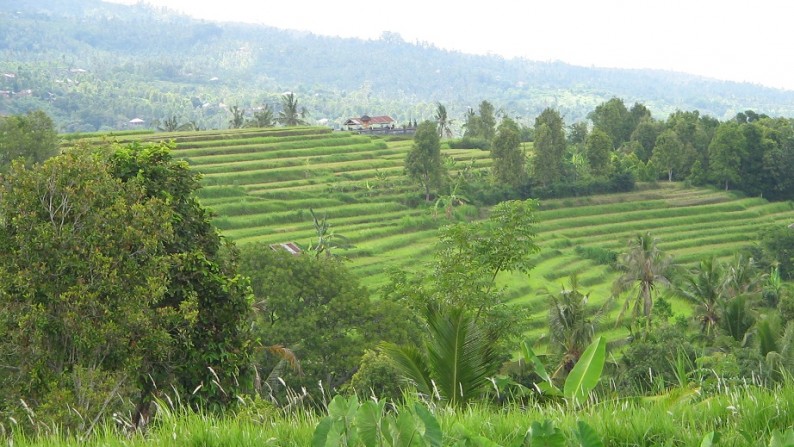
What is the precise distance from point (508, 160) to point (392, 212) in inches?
388

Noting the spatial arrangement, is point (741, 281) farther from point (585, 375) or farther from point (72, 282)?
point (585, 375)

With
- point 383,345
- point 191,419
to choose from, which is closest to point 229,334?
point 383,345

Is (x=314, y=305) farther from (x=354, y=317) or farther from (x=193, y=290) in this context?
(x=193, y=290)

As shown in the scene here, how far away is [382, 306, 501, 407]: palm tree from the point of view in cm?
661

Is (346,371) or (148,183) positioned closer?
(148,183)

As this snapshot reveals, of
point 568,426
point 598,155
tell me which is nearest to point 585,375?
point 568,426

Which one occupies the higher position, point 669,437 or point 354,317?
point 669,437

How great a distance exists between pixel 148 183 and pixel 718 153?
205 feet

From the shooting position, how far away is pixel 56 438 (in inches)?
193

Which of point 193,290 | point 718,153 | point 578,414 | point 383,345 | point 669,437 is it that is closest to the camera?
point 669,437

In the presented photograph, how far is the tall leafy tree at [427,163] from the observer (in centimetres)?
6197

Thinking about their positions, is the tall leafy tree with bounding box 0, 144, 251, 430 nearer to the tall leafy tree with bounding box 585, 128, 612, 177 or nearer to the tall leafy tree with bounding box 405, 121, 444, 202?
the tall leafy tree with bounding box 405, 121, 444, 202

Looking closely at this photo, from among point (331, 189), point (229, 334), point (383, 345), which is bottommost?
point (331, 189)

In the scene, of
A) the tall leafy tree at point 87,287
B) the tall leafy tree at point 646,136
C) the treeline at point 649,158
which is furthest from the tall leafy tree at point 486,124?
the tall leafy tree at point 87,287
